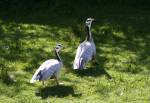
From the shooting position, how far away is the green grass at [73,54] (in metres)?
12.4

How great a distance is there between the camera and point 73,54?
15.2 meters

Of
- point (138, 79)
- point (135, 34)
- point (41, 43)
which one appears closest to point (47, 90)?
point (138, 79)

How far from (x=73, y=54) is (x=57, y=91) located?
277cm

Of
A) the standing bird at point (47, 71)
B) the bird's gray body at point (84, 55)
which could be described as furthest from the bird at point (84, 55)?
the standing bird at point (47, 71)

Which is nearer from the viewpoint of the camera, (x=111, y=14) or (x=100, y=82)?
(x=100, y=82)

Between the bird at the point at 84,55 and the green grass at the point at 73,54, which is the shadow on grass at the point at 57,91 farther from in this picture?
the bird at the point at 84,55

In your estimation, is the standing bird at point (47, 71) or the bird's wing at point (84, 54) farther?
the bird's wing at point (84, 54)

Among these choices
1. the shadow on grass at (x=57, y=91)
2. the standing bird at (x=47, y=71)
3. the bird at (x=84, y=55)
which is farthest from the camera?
the bird at (x=84, y=55)

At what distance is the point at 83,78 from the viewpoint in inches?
530

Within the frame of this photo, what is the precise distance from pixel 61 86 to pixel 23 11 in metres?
7.03

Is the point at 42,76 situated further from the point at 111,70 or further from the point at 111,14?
the point at 111,14

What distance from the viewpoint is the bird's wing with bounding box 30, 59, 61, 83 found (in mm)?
12508

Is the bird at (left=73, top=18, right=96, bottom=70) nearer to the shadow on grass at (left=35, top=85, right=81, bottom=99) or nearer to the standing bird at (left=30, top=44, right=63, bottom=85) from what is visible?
the standing bird at (left=30, top=44, right=63, bottom=85)

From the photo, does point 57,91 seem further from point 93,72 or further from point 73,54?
point 73,54
